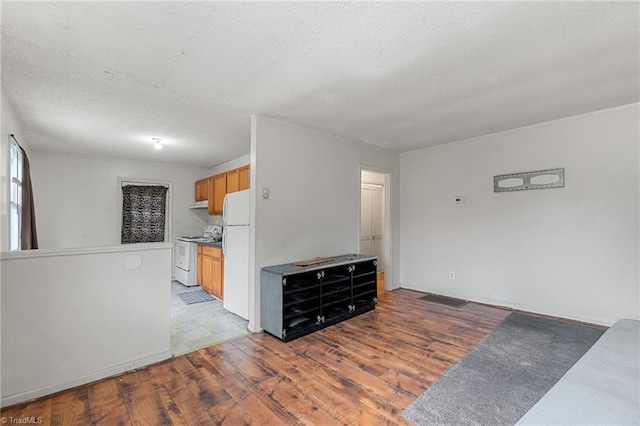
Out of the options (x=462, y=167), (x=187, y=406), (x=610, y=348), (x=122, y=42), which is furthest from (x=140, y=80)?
(x=462, y=167)

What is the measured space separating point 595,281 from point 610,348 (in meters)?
1.97

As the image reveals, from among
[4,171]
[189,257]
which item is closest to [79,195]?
[189,257]

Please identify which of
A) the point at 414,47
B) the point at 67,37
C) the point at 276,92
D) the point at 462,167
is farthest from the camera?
the point at 462,167

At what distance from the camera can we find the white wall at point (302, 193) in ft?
10.8

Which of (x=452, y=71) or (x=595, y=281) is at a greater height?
(x=452, y=71)

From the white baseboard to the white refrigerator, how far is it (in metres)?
1.04

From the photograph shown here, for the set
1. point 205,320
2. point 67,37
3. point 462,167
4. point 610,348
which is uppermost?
point 67,37

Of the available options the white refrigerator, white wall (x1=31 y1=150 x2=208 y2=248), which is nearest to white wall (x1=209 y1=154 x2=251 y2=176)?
white wall (x1=31 y1=150 x2=208 y2=248)

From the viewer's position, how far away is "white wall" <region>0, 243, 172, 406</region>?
196 cm

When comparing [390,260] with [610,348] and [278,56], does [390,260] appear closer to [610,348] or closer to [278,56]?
[610,348]

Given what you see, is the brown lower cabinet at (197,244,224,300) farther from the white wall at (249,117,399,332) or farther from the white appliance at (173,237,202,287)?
the white wall at (249,117,399,332)

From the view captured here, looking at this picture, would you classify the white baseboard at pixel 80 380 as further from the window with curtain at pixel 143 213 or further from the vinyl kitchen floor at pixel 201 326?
the window with curtain at pixel 143 213

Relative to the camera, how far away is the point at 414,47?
1988 mm

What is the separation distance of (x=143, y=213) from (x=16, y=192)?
2508 millimetres
